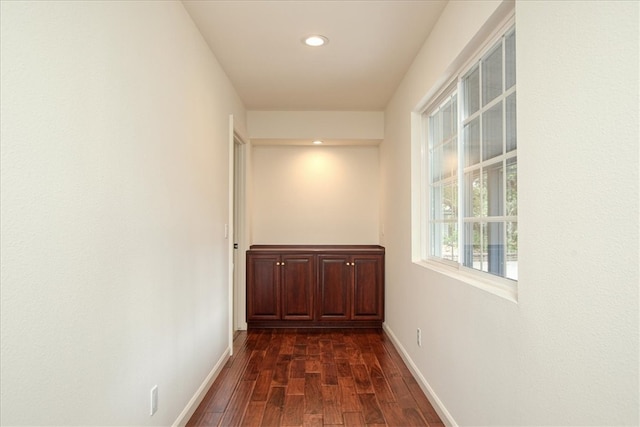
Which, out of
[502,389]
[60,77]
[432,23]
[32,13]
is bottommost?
[502,389]

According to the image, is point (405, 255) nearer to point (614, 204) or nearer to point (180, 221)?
point (180, 221)

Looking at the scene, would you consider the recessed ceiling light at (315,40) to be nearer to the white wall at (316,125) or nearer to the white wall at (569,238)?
the white wall at (569,238)

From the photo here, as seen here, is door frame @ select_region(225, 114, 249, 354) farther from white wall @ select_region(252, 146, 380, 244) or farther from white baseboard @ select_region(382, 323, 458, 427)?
white baseboard @ select_region(382, 323, 458, 427)

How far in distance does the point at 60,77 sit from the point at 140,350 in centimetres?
117

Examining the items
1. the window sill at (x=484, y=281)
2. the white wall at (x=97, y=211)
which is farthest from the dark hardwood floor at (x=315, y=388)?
the window sill at (x=484, y=281)

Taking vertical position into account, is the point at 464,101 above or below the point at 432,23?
below

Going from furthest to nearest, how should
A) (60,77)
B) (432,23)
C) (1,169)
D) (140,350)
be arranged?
(432,23) → (140,350) → (60,77) → (1,169)

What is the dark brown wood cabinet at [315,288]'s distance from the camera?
15.4 ft

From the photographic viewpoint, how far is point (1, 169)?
1.02 meters

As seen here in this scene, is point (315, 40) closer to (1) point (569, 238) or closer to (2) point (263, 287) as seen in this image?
(1) point (569, 238)

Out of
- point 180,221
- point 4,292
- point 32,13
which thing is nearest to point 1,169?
point 4,292

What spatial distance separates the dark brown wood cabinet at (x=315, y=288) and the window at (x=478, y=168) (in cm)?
166

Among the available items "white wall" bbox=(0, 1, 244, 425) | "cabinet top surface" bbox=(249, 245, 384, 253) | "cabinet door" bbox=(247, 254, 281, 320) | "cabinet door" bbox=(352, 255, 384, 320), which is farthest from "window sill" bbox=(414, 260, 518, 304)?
"cabinet door" bbox=(247, 254, 281, 320)

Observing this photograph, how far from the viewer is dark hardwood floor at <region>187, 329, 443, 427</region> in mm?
2494
